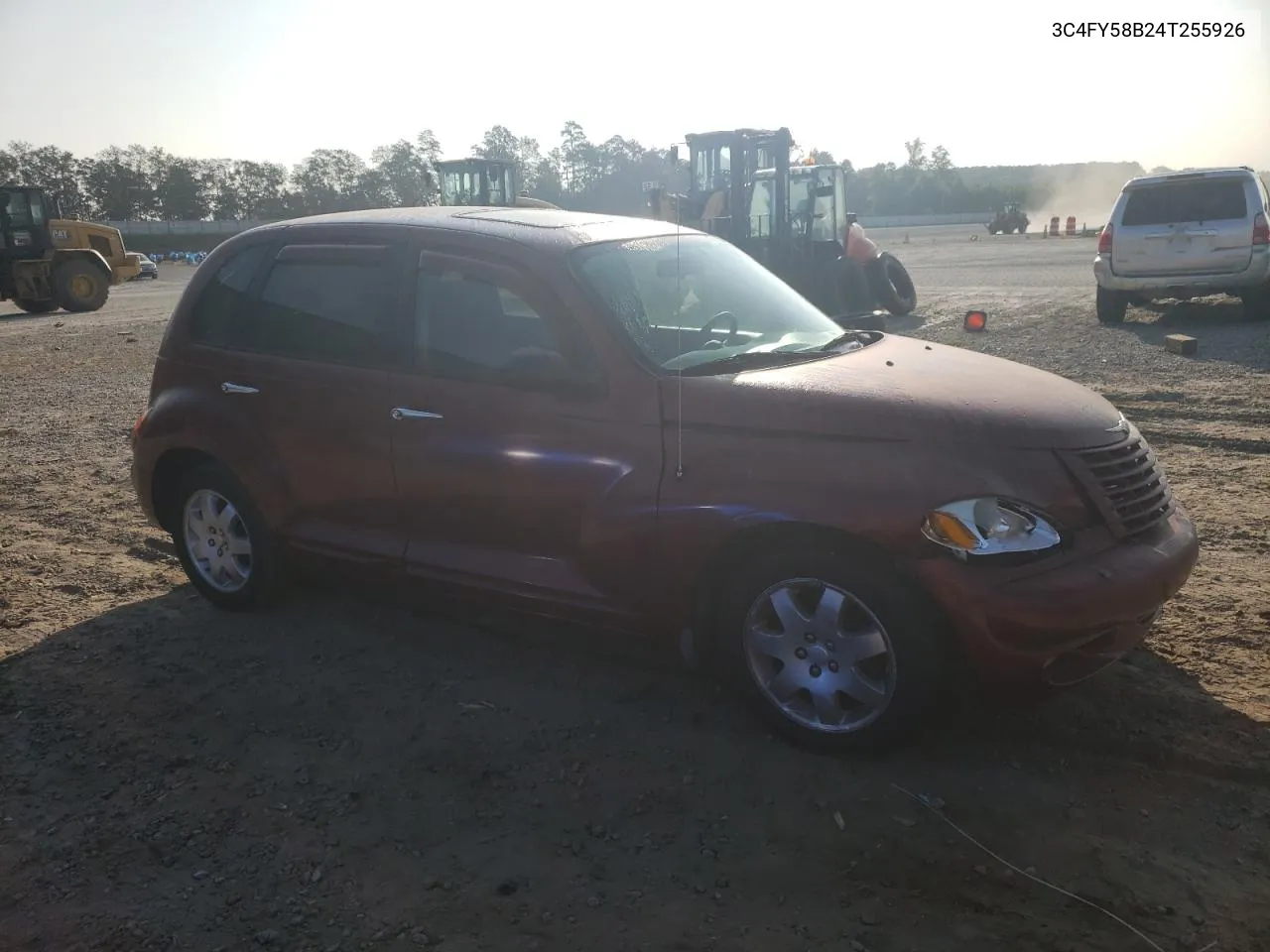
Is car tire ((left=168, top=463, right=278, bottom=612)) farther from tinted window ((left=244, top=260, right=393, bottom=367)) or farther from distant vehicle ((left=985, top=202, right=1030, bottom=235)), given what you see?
distant vehicle ((left=985, top=202, right=1030, bottom=235))

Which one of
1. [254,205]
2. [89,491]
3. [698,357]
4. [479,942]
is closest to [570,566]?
[698,357]

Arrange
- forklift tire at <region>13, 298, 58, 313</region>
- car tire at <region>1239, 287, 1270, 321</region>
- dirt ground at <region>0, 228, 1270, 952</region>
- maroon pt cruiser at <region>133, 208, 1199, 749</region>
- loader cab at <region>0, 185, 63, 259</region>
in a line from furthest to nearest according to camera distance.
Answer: forklift tire at <region>13, 298, 58, 313</region>
loader cab at <region>0, 185, 63, 259</region>
car tire at <region>1239, 287, 1270, 321</region>
maroon pt cruiser at <region>133, 208, 1199, 749</region>
dirt ground at <region>0, 228, 1270, 952</region>

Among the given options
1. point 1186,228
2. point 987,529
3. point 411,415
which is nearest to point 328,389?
point 411,415

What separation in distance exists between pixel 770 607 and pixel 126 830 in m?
2.15

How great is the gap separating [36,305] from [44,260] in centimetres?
131

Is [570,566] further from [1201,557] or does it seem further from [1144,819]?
[1201,557]

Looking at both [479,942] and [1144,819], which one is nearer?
[479,942]

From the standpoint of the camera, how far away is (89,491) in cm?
733

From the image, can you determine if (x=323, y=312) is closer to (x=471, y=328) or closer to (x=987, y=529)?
(x=471, y=328)

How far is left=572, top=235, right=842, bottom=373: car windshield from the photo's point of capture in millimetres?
3945

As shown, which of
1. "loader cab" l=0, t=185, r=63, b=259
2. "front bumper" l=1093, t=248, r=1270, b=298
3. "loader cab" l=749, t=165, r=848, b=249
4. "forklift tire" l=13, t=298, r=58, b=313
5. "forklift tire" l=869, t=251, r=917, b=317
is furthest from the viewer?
"forklift tire" l=13, t=298, r=58, b=313

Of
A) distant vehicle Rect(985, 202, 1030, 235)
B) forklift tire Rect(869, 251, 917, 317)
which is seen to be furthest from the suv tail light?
distant vehicle Rect(985, 202, 1030, 235)

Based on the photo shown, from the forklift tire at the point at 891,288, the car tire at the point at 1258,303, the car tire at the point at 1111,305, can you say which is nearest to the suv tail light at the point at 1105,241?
the car tire at the point at 1111,305

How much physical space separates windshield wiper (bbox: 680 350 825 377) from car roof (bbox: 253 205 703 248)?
2.52 feet
